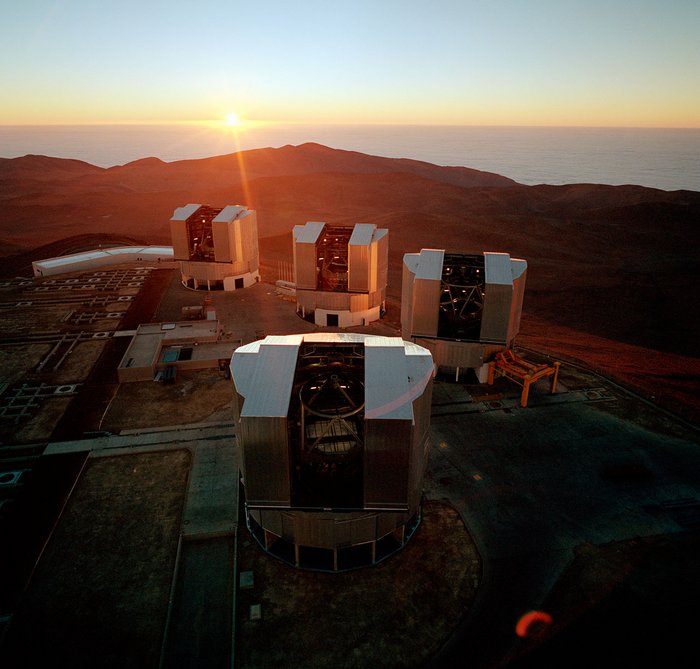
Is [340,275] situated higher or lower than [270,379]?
lower

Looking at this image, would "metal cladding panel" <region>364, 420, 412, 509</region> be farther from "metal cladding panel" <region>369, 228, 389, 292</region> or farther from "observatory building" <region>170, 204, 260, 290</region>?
"observatory building" <region>170, 204, 260, 290</region>

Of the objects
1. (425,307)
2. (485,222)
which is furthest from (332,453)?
(485,222)

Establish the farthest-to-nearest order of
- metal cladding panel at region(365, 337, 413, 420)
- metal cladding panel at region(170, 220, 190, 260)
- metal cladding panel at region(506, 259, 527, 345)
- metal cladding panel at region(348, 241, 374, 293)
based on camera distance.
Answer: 1. metal cladding panel at region(170, 220, 190, 260)
2. metal cladding panel at region(348, 241, 374, 293)
3. metal cladding panel at region(506, 259, 527, 345)
4. metal cladding panel at region(365, 337, 413, 420)

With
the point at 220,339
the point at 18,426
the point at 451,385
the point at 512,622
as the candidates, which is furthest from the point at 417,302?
the point at 18,426

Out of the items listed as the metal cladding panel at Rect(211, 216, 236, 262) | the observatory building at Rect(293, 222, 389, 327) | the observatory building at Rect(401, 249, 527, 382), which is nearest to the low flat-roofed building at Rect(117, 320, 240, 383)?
the observatory building at Rect(293, 222, 389, 327)

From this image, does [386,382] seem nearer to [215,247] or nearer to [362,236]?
[362,236]

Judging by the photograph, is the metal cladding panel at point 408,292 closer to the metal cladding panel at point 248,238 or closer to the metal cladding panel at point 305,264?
the metal cladding panel at point 305,264
